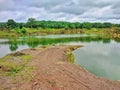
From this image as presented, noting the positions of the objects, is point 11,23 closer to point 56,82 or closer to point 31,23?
point 31,23

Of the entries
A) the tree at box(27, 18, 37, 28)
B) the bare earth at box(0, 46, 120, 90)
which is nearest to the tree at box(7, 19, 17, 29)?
the tree at box(27, 18, 37, 28)

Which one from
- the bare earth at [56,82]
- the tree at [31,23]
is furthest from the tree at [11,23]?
the bare earth at [56,82]

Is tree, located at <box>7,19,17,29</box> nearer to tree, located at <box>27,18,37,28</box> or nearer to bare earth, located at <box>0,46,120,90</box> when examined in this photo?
tree, located at <box>27,18,37,28</box>

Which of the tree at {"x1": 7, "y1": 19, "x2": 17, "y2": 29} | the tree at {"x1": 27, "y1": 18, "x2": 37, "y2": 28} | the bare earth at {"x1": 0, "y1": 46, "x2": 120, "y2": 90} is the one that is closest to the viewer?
the bare earth at {"x1": 0, "y1": 46, "x2": 120, "y2": 90}

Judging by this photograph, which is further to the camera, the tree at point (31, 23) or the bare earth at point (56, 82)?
the tree at point (31, 23)

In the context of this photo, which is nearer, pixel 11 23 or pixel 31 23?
pixel 11 23

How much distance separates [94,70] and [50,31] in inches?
5021

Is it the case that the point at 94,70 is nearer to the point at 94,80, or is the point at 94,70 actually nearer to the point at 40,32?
the point at 94,80

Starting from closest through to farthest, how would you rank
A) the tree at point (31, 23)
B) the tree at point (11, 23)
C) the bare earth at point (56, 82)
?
the bare earth at point (56, 82)
the tree at point (11, 23)
the tree at point (31, 23)

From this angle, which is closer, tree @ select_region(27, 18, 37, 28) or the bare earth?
the bare earth

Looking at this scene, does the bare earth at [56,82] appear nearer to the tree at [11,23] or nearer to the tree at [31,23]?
the tree at [11,23]

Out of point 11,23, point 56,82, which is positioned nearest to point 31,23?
point 11,23

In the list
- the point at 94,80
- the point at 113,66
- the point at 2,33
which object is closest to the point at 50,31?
the point at 2,33

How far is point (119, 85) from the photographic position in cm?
2100
